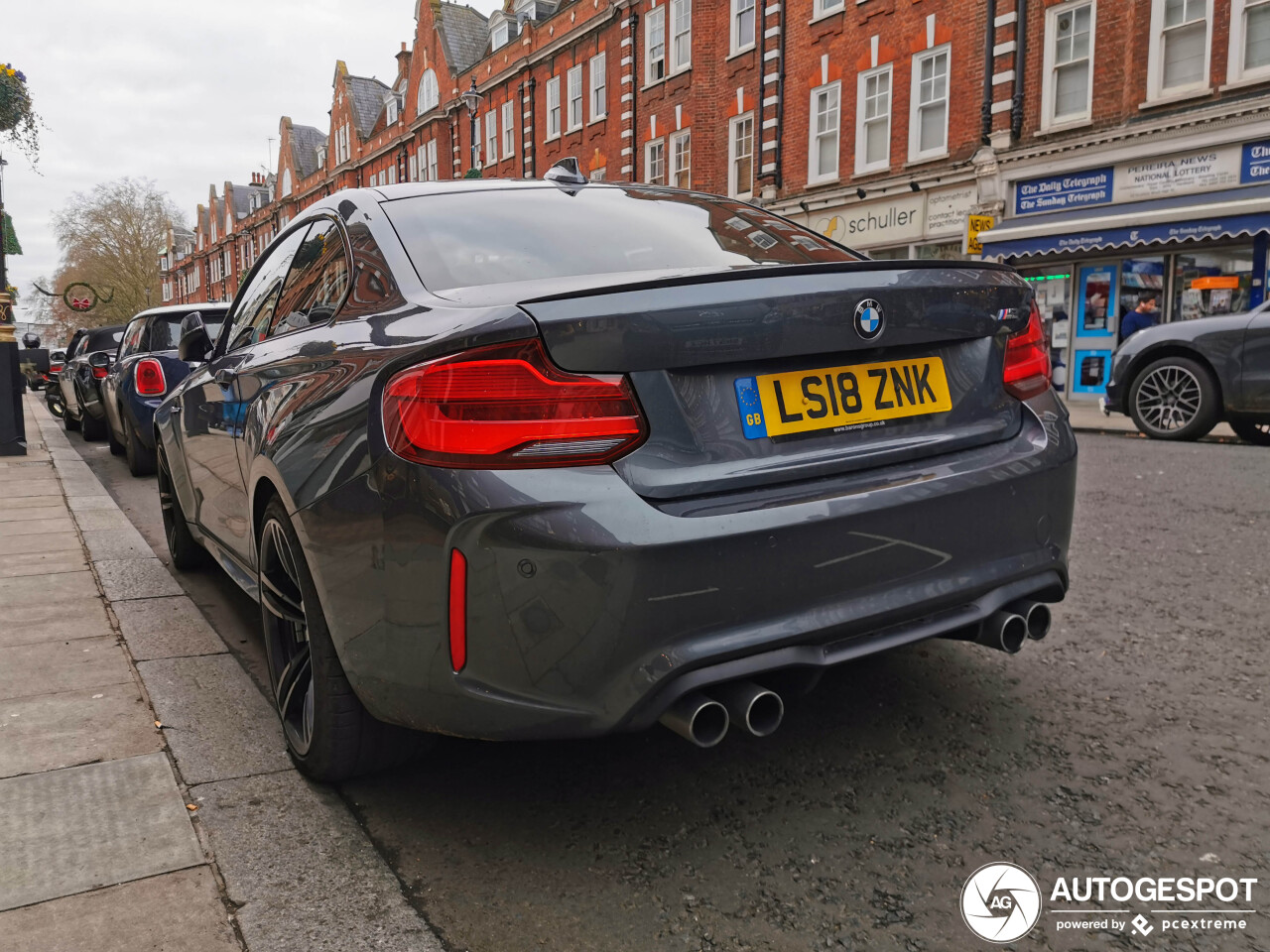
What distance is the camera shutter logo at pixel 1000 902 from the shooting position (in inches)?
79.4

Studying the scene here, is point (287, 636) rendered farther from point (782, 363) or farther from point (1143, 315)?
point (1143, 315)

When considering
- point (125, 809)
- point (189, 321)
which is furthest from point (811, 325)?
point (189, 321)

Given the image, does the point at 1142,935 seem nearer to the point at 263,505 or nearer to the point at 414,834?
the point at 414,834

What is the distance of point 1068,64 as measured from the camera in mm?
18000

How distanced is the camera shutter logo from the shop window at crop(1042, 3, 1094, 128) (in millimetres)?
18267

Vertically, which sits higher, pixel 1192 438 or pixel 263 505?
pixel 263 505

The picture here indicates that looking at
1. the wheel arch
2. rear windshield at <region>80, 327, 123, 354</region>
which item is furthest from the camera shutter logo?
rear windshield at <region>80, 327, 123, 354</region>

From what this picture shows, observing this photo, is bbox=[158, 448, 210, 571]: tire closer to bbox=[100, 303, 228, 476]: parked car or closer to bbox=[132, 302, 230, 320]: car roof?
bbox=[100, 303, 228, 476]: parked car

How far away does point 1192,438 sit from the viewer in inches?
412

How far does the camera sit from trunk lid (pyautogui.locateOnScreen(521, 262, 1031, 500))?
2.10 meters

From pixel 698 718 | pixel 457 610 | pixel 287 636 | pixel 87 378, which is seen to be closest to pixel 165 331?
pixel 87 378

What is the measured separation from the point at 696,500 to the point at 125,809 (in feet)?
5.07

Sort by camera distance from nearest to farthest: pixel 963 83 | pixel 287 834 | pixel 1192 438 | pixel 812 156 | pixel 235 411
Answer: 1. pixel 287 834
2. pixel 235 411
3. pixel 1192 438
4. pixel 963 83
5. pixel 812 156

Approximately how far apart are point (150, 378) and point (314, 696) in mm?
7604
